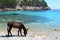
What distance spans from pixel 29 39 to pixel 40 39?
37.3 inches

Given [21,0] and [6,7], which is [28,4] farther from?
[6,7]

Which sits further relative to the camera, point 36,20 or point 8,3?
point 8,3

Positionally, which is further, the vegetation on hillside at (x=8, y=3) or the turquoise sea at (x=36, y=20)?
the vegetation on hillside at (x=8, y=3)

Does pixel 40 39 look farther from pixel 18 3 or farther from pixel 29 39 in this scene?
pixel 18 3

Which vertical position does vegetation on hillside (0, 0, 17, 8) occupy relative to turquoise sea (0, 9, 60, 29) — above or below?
below

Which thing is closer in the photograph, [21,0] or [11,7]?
[11,7]

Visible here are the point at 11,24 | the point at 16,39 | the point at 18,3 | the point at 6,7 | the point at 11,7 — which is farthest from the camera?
the point at 18,3

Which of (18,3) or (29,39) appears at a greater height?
(29,39)

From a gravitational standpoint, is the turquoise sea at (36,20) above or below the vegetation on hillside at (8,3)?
above

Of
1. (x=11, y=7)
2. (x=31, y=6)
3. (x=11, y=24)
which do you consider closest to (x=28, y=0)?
(x=31, y=6)

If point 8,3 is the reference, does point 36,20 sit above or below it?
above

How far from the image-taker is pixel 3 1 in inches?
5640

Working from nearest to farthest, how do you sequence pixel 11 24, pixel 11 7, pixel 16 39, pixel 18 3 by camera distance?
1. pixel 16 39
2. pixel 11 24
3. pixel 11 7
4. pixel 18 3

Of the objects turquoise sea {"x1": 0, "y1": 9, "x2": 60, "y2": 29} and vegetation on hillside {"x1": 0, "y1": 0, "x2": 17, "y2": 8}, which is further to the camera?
vegetation on hillside {"x1": 0, "y1": 0, "x2": 17, "y2": 8}
